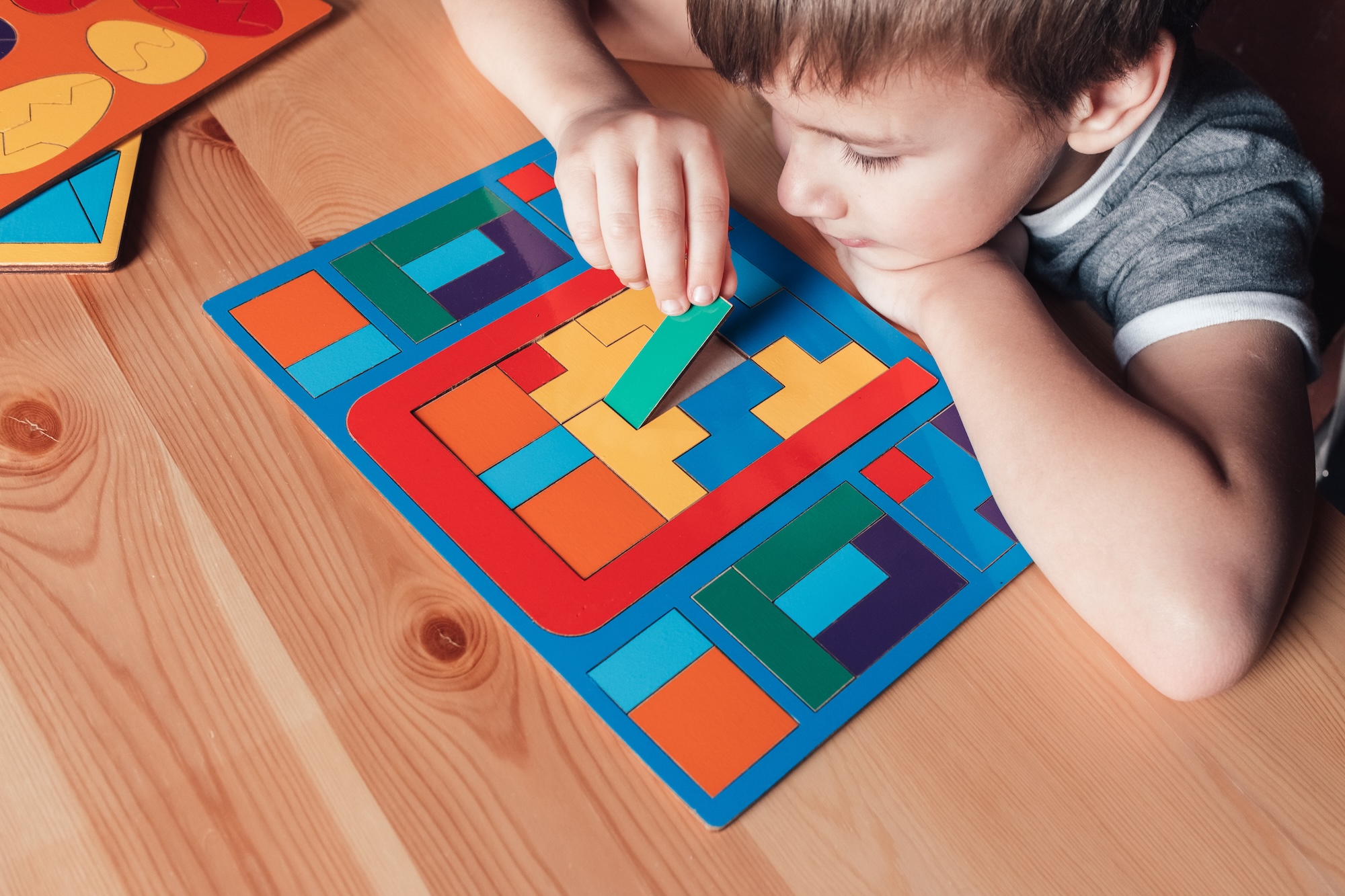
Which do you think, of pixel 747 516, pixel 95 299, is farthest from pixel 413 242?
pixel 747 516

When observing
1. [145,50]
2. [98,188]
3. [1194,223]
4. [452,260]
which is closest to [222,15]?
[145,50]

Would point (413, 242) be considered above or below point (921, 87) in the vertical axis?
below

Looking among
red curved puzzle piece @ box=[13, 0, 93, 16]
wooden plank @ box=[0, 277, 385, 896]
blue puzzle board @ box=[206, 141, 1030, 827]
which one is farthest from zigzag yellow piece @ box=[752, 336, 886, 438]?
red curved puzzle piece @ box=[13, 0, 93, 16]

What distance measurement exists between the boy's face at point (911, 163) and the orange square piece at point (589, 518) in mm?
236

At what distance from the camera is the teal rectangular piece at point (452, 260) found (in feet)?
2.08

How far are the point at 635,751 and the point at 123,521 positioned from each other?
292 mm

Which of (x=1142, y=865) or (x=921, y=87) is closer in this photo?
(x=1142, y=865)

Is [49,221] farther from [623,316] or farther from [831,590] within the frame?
[831,590]

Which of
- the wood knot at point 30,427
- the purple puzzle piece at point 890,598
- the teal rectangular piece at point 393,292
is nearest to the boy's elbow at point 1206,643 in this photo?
the purple puzzle piece at point 890,598

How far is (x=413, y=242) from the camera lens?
65cm

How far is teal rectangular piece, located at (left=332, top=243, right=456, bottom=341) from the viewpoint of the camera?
1.99 feet

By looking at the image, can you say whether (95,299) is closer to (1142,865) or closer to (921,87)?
(921,87)

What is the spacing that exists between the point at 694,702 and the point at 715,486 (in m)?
0.13

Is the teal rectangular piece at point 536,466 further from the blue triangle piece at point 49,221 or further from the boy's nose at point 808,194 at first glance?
the blue triangle piece at point 49,221
